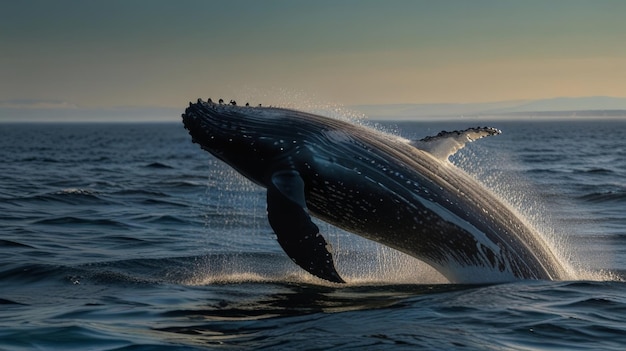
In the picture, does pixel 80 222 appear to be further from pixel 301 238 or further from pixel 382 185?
pixel 301 238

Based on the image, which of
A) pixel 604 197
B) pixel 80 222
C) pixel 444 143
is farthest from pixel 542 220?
pixel 444 143

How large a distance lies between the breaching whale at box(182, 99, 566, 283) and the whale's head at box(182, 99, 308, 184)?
1cm

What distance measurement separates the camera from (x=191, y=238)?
17938 mm

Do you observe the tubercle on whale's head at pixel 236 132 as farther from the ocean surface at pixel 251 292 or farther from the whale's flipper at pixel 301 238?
the whale's flipper at pixel 301 238

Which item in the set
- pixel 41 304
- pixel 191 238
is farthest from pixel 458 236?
pixel 191 238

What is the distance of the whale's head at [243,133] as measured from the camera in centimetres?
1109

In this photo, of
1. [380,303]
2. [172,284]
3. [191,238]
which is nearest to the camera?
[380,303]

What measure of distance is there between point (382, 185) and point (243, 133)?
1.71 metres

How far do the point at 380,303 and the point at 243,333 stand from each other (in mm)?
2052

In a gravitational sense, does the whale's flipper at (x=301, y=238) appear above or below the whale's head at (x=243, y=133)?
below

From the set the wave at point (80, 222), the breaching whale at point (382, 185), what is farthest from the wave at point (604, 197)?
the breaching whale at point (382, 185)

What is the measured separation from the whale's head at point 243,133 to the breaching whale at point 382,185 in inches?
0.5

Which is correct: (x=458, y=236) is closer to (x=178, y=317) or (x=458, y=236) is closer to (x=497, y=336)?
(x=497, y=336)

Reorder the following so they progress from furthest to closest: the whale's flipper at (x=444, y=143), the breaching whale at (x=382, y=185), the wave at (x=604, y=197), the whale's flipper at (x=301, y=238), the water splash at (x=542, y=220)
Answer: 1. the wave at (x=604, y=197)
2. the water splash at (x=542, y=220)
3. the whale's flipper at (x=444, y=143)
4. the breaching whale at (x=382, y=185)
5. the whale's flipper at (x=301, y=238)
